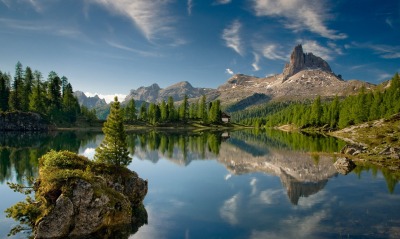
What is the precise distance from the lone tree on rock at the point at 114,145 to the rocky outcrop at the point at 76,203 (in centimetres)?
340

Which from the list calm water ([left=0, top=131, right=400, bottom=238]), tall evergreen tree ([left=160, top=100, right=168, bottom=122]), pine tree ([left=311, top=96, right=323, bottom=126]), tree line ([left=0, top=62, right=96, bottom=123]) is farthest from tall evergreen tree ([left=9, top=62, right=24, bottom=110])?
pine tree ([left=311, top=96, right=323, bottom=126])

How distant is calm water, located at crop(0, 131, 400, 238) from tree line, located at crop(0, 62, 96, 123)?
312 ft

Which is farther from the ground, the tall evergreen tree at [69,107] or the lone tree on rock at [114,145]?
the tall evergreen tree at [69,107]

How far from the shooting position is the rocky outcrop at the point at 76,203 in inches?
912

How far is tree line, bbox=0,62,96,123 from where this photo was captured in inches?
5910

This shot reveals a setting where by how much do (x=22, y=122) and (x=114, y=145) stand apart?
130 metres

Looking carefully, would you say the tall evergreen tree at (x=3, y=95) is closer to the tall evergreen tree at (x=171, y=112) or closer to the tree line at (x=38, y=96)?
the tree line at (x=38, y=96)

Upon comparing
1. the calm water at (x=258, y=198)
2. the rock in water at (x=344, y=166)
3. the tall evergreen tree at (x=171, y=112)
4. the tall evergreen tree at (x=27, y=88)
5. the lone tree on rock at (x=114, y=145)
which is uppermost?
the tall evergreen tree at (x=27, y=88)

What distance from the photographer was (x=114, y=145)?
3366 centimetres

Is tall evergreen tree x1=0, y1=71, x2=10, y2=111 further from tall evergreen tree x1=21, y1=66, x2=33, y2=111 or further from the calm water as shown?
the calm water

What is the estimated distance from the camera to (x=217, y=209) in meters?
32.8

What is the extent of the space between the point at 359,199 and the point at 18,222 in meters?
38.4

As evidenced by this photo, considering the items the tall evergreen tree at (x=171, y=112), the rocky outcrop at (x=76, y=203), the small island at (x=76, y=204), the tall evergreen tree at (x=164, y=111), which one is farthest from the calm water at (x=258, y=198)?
the tall evergreen tree at (x=171, y=112)

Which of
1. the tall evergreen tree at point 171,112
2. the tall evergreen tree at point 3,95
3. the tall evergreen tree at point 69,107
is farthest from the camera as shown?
the tall evergreen tree at point 171,112
